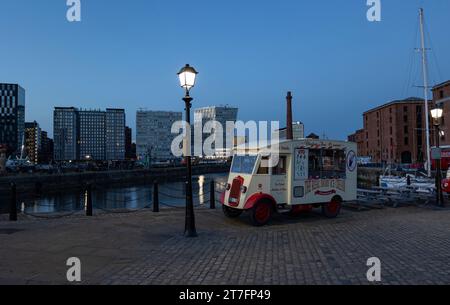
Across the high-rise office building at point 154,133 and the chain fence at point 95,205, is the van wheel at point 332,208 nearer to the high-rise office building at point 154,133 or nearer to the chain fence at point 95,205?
the chain fence at point 95,205

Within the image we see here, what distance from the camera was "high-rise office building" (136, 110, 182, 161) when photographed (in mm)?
167750

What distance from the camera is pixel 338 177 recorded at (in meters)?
13.0

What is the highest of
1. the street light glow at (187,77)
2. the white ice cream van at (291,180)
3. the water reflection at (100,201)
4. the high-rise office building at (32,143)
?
the high-rise office building at (32,143)

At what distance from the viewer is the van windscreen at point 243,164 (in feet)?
37.7

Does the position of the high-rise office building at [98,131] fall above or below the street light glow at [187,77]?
above

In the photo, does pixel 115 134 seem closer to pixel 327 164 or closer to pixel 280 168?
pixel 327 164

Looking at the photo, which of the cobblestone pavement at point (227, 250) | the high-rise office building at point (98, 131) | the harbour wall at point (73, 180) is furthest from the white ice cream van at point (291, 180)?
the high-rise office building at point (98, 131)

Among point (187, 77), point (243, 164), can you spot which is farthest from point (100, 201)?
point (187, 77)

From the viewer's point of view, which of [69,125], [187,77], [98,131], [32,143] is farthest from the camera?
[98,131]

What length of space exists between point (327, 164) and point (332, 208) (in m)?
1.63

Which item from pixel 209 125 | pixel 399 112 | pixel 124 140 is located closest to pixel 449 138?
pixel 399 112

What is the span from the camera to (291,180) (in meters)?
11.7

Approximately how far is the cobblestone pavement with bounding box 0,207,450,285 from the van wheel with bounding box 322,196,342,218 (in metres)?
0.65
